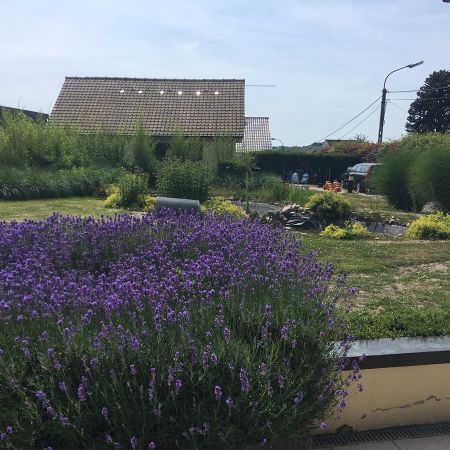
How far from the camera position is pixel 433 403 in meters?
3.44

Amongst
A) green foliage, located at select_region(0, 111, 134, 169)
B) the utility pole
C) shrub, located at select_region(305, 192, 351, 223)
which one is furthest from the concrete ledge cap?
the utility pole

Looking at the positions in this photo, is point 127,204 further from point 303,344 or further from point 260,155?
point 260,155

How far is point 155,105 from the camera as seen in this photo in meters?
33.0

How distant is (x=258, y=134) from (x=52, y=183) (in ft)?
120

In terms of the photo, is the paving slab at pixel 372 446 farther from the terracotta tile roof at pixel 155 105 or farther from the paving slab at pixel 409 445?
the terracotta tile roof at pixel 155 105

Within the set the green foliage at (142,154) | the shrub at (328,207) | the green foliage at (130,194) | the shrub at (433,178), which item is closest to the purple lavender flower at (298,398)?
the shrub at (328,207)

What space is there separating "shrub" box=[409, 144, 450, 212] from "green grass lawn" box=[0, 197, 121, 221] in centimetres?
859

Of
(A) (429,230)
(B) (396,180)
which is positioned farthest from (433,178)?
(A) (429,230)

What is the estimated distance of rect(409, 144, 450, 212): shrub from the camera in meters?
13.8

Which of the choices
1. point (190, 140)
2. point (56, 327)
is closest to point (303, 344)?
→ point (56, 327)

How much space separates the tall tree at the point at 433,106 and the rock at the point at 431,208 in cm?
4386

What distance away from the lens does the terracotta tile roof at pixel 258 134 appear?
4825 cm

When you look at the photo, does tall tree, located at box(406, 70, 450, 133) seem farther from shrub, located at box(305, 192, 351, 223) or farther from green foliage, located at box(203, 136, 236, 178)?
shrub, located at box(305, 192, 351, 223)

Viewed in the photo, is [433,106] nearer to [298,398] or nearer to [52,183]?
[52,183]
